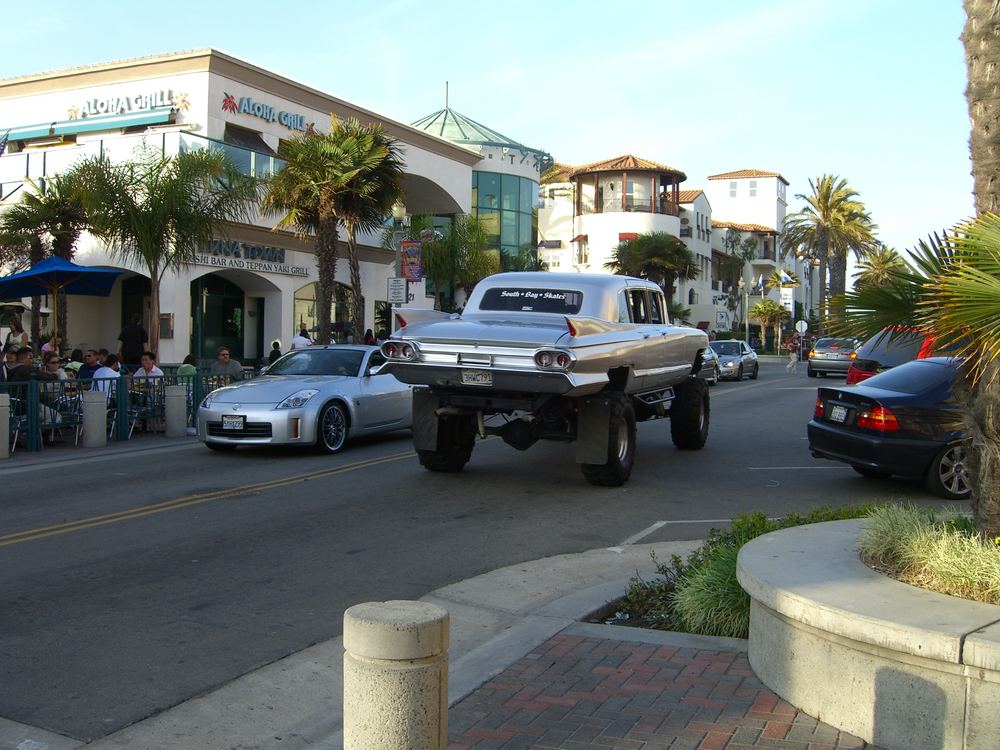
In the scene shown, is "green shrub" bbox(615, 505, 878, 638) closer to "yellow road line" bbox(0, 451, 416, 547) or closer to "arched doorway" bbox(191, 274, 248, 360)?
"yellow road line" bbox(0, 451, 416, 547)

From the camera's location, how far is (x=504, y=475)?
39.3ft

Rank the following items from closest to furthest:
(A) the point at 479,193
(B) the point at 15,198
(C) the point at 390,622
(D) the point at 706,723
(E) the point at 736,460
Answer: (C) the point at 390,622 < (D) the point at 706,723 < (E) the point at 736,460 < (B) the point at 15,198 < (A) the point at 479,193

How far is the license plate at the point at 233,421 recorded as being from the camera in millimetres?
13148

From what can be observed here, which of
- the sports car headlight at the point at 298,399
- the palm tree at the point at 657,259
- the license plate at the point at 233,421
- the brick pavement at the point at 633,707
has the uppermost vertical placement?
the palm tree at the point at 657,259

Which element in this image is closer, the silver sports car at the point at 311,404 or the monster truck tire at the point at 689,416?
the silver sports car at the point at 311,404

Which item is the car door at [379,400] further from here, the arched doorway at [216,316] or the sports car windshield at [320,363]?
the arched doorway at [216,316]

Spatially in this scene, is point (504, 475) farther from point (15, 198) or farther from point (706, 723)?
point (15, 198)

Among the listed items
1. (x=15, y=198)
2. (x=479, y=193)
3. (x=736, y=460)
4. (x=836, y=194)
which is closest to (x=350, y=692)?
(x=736, y=460)

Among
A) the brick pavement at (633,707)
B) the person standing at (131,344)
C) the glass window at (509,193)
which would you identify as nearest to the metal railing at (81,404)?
the person standing at (131,344)

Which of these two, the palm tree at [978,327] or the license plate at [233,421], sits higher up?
the palm tree at [978,327]

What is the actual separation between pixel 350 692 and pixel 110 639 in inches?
123

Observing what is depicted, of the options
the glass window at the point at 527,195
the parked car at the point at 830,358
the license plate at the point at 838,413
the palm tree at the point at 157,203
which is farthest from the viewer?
the glass window at the point at 527,195

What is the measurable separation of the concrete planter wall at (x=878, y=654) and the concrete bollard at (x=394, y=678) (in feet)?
6.06

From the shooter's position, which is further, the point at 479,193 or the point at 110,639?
the point at 479,193
